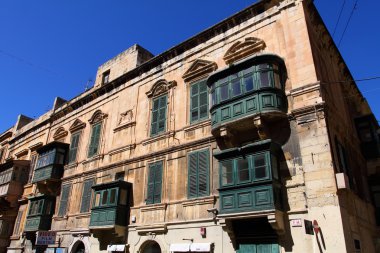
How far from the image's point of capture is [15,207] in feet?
78.5

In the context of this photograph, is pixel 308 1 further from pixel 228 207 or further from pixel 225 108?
pixel 228 207

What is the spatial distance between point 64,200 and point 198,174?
1013 cm

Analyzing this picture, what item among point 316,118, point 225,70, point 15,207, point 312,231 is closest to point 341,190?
point 312,231

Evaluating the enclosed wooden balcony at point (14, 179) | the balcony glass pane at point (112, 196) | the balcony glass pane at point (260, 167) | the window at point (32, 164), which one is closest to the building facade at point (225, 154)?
the balcony glass pane at point (260, 167)

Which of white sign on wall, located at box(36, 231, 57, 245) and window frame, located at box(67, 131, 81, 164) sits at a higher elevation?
window frame, located at box(67, 131, 81, 164)

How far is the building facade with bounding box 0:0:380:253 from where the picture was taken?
10.2 metres

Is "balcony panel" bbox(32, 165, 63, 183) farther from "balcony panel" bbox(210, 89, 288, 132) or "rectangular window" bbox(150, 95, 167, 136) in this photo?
"balcony panel" bbox(210, 89, 288, 132)

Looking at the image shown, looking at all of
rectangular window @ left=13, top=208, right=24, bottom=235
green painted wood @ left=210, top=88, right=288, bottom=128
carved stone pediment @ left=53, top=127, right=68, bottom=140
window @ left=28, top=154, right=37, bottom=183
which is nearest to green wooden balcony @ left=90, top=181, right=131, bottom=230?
green painted wood @ left=210, top=88, right=288, bottom=128

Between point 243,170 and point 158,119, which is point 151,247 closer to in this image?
point 243,170

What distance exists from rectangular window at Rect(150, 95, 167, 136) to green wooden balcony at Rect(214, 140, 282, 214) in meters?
4.79

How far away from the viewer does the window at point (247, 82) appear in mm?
11805

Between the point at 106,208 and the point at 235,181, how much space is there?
687 centimetres

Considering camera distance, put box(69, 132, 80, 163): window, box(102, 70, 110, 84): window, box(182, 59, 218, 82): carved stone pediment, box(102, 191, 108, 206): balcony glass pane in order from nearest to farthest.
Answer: box(182, 59, 218, 82): carved stone pediment
box(102, 191, 108, 206): balcony glass pane
box(69, 132, 80, 163): window
box(102, 70, 110, 84): window

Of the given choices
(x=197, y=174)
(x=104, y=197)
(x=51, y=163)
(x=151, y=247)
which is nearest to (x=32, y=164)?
(x=51, y=163)
